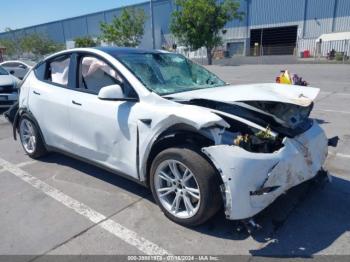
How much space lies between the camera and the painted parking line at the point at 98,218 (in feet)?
8.96

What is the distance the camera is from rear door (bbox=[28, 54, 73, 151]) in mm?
3994

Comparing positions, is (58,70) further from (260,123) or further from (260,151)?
(260,151)

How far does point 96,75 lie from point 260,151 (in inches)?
84.2

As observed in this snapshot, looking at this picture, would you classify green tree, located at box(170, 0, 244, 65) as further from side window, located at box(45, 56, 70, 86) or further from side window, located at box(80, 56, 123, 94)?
side window, located at box(80, 56, 123, 94)

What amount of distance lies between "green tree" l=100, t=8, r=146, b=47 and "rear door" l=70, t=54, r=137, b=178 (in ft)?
126

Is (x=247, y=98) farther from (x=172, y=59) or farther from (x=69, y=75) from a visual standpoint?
(x=69, y=75)

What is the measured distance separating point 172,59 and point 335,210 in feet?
Result: 8.61

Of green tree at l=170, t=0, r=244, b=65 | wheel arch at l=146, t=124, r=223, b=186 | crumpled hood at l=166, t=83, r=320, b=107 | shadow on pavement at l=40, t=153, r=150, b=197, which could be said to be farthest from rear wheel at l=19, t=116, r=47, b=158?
green tree at l=170, t=0, r=244, b=65

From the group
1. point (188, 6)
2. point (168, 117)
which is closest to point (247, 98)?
point (168, 117)

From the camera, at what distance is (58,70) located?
4.34 meters

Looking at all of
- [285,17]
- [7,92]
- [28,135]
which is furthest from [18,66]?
[285,17]

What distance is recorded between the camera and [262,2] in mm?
39312

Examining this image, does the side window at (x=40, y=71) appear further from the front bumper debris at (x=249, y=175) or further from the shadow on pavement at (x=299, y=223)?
the front bumper debris at (x=249, y=175)

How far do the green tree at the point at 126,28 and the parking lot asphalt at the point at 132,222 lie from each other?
126ft
